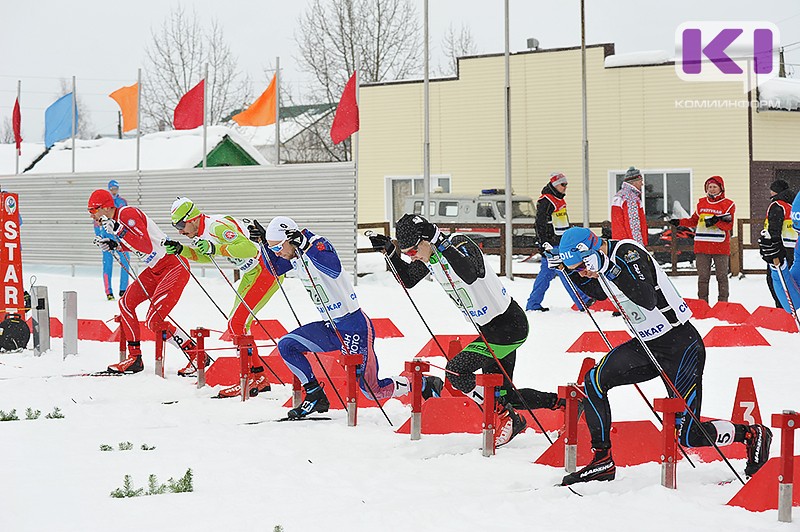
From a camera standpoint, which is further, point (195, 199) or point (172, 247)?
point (195, 199)

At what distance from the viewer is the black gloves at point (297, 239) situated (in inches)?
290

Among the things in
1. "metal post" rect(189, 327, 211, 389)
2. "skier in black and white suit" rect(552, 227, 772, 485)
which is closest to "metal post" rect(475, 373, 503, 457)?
"skier in black and white suit" rect(552, 227, 772, 485)

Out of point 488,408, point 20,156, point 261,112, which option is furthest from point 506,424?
point 20,156

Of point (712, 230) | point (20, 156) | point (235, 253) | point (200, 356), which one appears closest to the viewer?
point (235, 253)

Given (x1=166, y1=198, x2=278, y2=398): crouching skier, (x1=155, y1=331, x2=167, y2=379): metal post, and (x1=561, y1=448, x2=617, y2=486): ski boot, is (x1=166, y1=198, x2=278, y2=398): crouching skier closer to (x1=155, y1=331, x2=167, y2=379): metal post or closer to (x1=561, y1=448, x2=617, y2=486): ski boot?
(x1=155, y1=331, x2=167, y2=379): metal post

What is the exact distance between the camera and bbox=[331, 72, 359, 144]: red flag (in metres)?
16.4

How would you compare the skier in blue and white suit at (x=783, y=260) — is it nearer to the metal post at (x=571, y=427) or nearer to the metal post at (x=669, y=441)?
the metal post at (x=571, y=427)

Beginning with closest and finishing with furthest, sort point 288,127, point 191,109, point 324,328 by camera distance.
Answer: point 324,328, point 191,109, point 288,127

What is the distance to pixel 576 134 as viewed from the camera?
2617 centimetres

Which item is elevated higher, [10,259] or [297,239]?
[297,239]

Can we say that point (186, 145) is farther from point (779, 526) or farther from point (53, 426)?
point (779, 526)

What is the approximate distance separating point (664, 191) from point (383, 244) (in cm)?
2004

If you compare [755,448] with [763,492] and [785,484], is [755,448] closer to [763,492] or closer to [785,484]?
[763,492]

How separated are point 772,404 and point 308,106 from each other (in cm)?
3195
